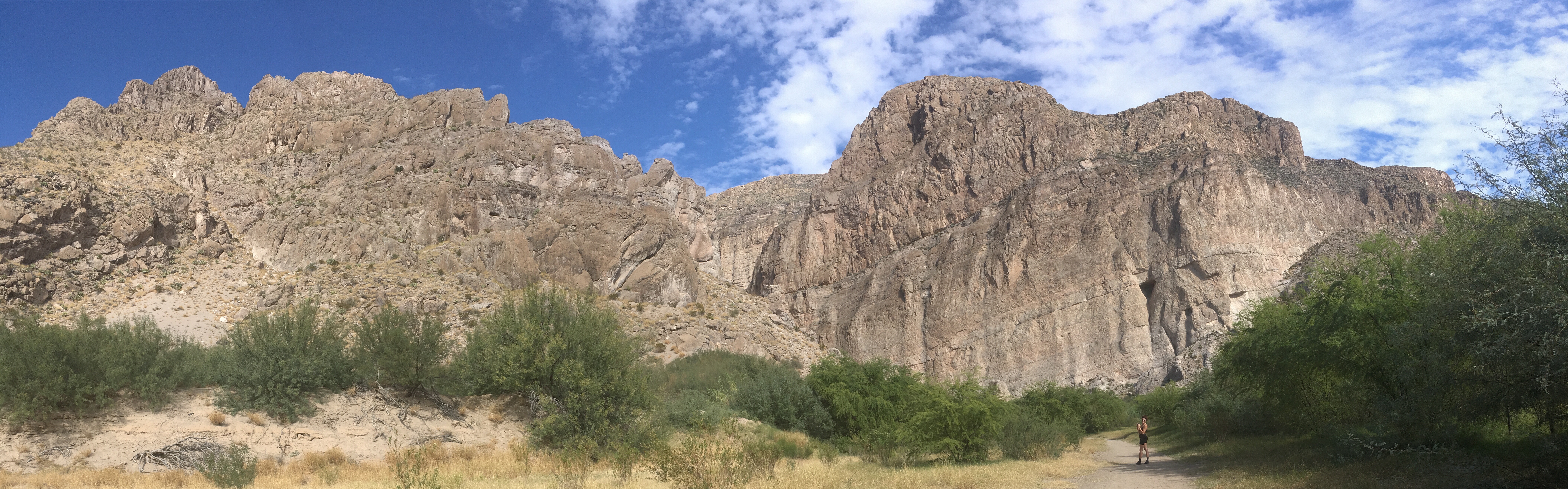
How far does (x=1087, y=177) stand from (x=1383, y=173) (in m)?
35.9

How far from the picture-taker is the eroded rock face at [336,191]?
4469 cm

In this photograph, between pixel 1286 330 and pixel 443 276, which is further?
pixel 443 276

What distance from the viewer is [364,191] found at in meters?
55.4

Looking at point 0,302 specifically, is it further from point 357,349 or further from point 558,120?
point 558,120

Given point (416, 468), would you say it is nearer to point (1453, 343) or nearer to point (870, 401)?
point (1453, 343)

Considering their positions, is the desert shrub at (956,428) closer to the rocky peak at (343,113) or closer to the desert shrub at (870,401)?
the desert shrub at (870,401)

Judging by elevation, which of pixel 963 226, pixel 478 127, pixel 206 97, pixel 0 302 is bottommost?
pixel 0 302

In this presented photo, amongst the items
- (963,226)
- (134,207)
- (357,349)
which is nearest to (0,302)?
(134,207)

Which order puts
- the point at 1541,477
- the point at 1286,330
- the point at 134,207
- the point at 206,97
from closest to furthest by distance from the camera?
the point at 1541,477, the point at 1286,330, the point at 134,207, the point at 206,97

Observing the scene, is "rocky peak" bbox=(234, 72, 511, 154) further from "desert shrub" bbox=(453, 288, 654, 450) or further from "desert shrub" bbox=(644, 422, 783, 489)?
"desert shrub" bbox=(644, 422, 783, 489)

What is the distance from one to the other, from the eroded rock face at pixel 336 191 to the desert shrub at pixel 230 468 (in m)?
29.8

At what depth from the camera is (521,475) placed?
58.7ft

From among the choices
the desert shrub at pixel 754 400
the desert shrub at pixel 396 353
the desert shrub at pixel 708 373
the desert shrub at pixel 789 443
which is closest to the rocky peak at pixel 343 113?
the desert shrub at pixel 708 373

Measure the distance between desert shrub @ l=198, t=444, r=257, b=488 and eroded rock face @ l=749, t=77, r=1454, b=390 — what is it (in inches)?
2393
